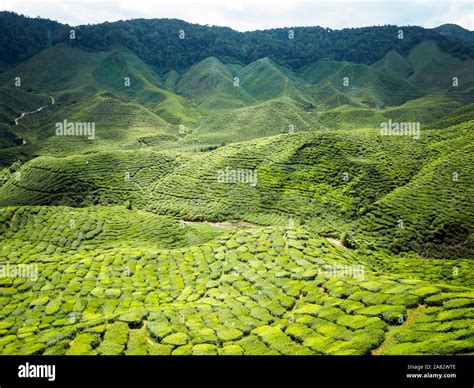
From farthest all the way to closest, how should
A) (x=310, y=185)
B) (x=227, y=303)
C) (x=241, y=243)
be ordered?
(x=310, y=185)
(x=241, y=243)
(x=227, y=303)

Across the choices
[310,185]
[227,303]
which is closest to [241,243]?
[227,303]

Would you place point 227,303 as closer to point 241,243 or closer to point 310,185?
point 241,243

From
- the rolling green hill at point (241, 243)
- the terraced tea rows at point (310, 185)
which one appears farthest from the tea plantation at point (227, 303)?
the terraced tea rows at point (310, 185)

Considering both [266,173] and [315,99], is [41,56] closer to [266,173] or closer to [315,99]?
[315,99]

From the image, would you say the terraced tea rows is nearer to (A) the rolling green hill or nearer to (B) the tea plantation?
(A) the rolling green hill

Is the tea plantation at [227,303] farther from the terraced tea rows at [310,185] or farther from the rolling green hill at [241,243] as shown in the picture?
the terraced tea rows at [310,185]

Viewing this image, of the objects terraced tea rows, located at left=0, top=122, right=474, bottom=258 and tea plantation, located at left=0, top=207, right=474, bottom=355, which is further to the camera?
terraced tea rows, located at left=0, top=122, right=474, bottom=258

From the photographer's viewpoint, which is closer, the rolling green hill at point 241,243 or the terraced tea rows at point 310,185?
the rolling green hill at point 241,243

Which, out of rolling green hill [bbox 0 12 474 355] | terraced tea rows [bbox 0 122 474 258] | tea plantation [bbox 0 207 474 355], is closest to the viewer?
tea plantation [bbox 0 207 474 355]

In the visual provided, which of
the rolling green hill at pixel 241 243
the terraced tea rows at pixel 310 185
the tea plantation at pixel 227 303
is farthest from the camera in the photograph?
the terraced tea rows at pixel 310 185

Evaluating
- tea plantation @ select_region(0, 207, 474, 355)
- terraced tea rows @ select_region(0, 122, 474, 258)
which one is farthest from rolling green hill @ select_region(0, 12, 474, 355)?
terraced tea rows @ select_region(0, 122, 474, 258)
